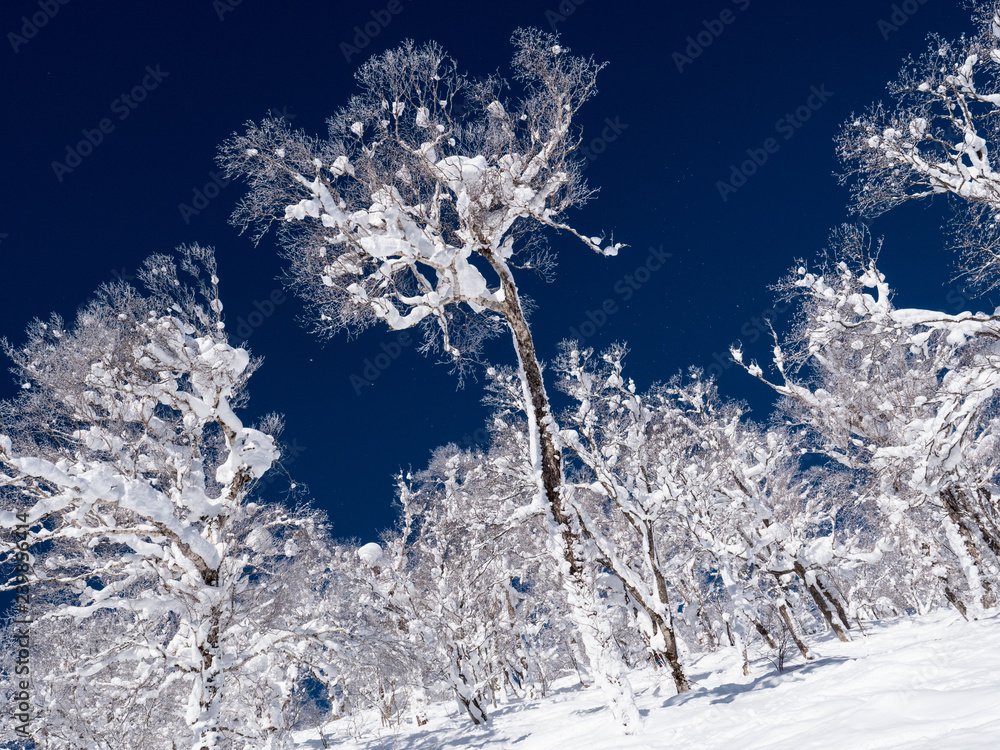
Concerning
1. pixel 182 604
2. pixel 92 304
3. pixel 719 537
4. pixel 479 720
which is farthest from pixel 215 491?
pixel 719 537

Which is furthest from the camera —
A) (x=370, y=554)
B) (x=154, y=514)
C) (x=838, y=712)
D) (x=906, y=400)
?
(x=370, y=554)

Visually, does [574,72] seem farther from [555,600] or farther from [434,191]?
[555,600]

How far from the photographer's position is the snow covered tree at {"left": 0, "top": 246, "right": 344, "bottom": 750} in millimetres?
8352

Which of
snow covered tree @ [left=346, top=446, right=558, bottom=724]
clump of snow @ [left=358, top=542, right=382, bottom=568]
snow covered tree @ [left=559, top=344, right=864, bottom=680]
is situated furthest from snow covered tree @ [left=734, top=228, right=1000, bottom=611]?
clump of snow @ [left=358, top=542, right=382, bottom=568]

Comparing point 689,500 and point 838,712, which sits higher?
point 689,500

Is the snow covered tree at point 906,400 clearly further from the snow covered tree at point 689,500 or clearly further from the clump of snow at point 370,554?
the clump of snow at point 370,554

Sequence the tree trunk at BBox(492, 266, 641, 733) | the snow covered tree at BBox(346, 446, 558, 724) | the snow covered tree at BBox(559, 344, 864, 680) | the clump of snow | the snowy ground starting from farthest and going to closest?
the clump of snow, the snow covered tree at BBox(346, 446, 558, 724), the snow covered tree at BBox(559, 344, 864, 680), the tree trunk at BBox(492, 266, 641, 733), the snowy ground

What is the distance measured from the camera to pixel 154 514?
26.8ft

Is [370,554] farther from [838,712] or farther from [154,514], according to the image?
[838,712]

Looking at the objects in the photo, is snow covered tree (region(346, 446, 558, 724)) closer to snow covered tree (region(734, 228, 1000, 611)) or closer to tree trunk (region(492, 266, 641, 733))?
tree trunk (region(492, 266, 641, 733))

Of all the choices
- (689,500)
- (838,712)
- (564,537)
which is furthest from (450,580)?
(838,712)

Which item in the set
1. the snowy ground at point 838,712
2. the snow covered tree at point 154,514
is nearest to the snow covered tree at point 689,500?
the snowy ground at point 838,712

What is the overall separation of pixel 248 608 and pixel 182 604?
1047 mm

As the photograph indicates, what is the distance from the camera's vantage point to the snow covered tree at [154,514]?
8.35m
